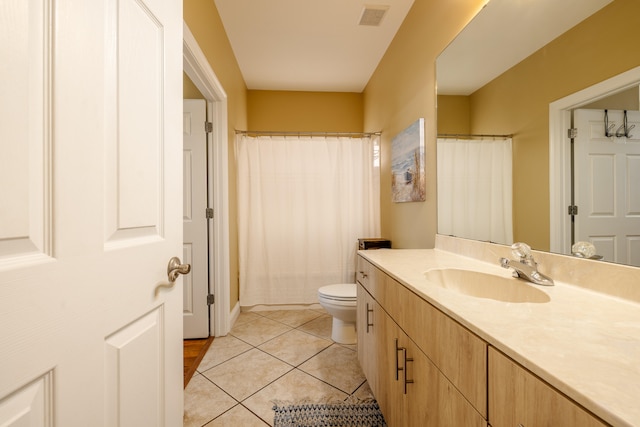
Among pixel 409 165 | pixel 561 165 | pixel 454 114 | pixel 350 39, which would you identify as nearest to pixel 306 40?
pixel 350 39

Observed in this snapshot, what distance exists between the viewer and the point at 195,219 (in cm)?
223

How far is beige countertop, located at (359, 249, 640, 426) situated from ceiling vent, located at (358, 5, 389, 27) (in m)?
2.10

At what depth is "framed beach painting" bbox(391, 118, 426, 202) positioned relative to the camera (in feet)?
6.19

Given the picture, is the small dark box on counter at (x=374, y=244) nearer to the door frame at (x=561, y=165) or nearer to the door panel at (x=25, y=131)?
the door frame at (x=561, y=165)

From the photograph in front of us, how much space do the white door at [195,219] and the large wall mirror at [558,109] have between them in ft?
6.19

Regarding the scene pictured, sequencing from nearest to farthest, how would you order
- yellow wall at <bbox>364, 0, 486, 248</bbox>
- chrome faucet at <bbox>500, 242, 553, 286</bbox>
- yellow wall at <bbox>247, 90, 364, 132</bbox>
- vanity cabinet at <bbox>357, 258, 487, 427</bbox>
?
vanity cabinet at <bbox>357, 258, 487, 427</bbox>
chrome faucet at <bbox>500, 242, 553, 286</bbox>
yellow wall at <bbox>364, 0, 486, 248</bbox>
yellow wall at <bbox>247, 90, 364, 132</bbox>

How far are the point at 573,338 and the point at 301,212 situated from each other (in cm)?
243

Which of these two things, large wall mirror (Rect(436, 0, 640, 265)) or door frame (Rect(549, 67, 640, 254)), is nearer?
large wall mirror (Rect(436, 0, 640, 265))

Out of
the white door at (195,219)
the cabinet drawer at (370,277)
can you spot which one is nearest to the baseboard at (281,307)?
the white door at (195,219)

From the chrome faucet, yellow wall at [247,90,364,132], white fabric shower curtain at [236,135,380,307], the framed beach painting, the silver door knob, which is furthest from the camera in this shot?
yellow wall at [247,90,364,132]

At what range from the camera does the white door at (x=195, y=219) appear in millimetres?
2201

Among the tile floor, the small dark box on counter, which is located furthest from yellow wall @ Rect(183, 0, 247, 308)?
the small dark box on counter

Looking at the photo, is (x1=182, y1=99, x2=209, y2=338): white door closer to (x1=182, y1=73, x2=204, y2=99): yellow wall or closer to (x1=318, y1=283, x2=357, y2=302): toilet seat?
(x1=182, y1=73, x2=204, y2=99): yellow wall

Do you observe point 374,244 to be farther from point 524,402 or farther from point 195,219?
point 524,402
